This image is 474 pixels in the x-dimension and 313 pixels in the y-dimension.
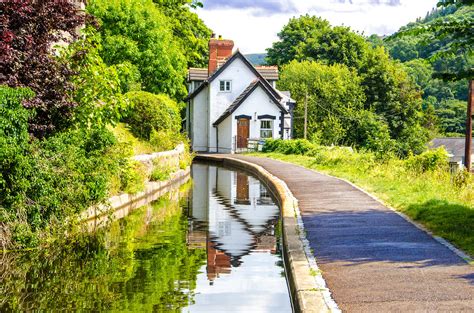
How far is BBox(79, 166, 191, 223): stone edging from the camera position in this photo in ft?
56.4

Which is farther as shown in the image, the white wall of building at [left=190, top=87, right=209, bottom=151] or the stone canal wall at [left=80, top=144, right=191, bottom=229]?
the white wall of building at [left=190, top=87, right=209, bottom=151]

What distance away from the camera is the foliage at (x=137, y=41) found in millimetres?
45281

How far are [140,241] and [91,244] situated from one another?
1046 mm

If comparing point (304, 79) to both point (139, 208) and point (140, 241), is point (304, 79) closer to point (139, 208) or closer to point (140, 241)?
point (139, 208)

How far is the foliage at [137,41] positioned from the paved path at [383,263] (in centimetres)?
3026

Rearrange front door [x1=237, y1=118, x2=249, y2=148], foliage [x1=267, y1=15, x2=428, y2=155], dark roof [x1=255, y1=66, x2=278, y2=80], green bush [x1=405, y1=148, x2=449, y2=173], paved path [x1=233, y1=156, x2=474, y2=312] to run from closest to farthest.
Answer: paved path [x1=233, y1=156, x2=474, y2=312] < green bush [x1=405, y1=148, x2=449, y2=173] < front door [x1=237, y1=118, x2=249, y2=148] < dark roof [x1=255, y1=66, x2=278, y2=80] < foliage [x1=267, y1=15, x2=428, y2=155]

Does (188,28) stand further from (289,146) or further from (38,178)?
(38,178)

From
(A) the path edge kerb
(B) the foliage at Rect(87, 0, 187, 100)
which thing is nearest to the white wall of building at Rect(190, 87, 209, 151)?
(B) the foliage at Rect(87, 0, 187, 100)

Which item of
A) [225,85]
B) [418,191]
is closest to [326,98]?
[225,85]

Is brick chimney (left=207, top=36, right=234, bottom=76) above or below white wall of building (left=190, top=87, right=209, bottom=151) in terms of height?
above

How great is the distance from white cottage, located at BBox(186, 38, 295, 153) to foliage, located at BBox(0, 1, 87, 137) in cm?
4063

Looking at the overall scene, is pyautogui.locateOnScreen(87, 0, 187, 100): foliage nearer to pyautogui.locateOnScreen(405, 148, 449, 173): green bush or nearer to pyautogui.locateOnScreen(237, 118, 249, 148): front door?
pyautogui.locateOnScreen(237, 118, 249, 148): front door

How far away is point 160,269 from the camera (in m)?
12.2

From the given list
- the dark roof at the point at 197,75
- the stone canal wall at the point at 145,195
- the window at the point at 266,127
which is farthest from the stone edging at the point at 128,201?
the dark roof at the point at 197,75
